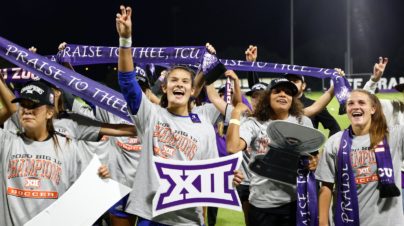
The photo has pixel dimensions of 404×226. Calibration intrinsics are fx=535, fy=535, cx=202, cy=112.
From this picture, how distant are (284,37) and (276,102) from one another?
4144cm

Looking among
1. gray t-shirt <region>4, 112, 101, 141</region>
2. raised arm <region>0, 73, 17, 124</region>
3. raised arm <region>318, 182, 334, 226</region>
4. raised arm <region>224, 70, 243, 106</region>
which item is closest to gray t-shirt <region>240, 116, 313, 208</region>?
raised arm <region>224, 70, 243, 106</region>

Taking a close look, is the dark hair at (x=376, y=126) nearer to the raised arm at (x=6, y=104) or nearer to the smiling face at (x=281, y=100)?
the smiling face at (x=281, y=100)

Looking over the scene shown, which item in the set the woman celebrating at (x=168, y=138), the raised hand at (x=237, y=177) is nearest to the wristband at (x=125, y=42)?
the woman celebrating at (x=168, y=138)

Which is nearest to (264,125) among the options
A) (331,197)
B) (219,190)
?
(331,197)

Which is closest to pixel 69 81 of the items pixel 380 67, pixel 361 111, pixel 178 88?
pixel 178 88

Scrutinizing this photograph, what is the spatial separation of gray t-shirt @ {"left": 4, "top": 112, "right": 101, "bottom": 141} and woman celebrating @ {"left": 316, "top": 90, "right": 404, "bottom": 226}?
1680 millimetres

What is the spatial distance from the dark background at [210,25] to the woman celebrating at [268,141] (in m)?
32.2

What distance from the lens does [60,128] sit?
12.8ft

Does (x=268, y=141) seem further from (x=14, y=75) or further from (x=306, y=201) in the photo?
(x=14, y=75)

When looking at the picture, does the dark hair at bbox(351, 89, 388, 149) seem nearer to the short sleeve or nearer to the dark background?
the short sleeve

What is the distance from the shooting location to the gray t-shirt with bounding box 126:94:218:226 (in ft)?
11.3

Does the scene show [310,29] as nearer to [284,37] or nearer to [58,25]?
[284,37]

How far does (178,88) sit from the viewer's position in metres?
3.61

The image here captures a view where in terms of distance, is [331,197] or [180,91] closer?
[180,91]
